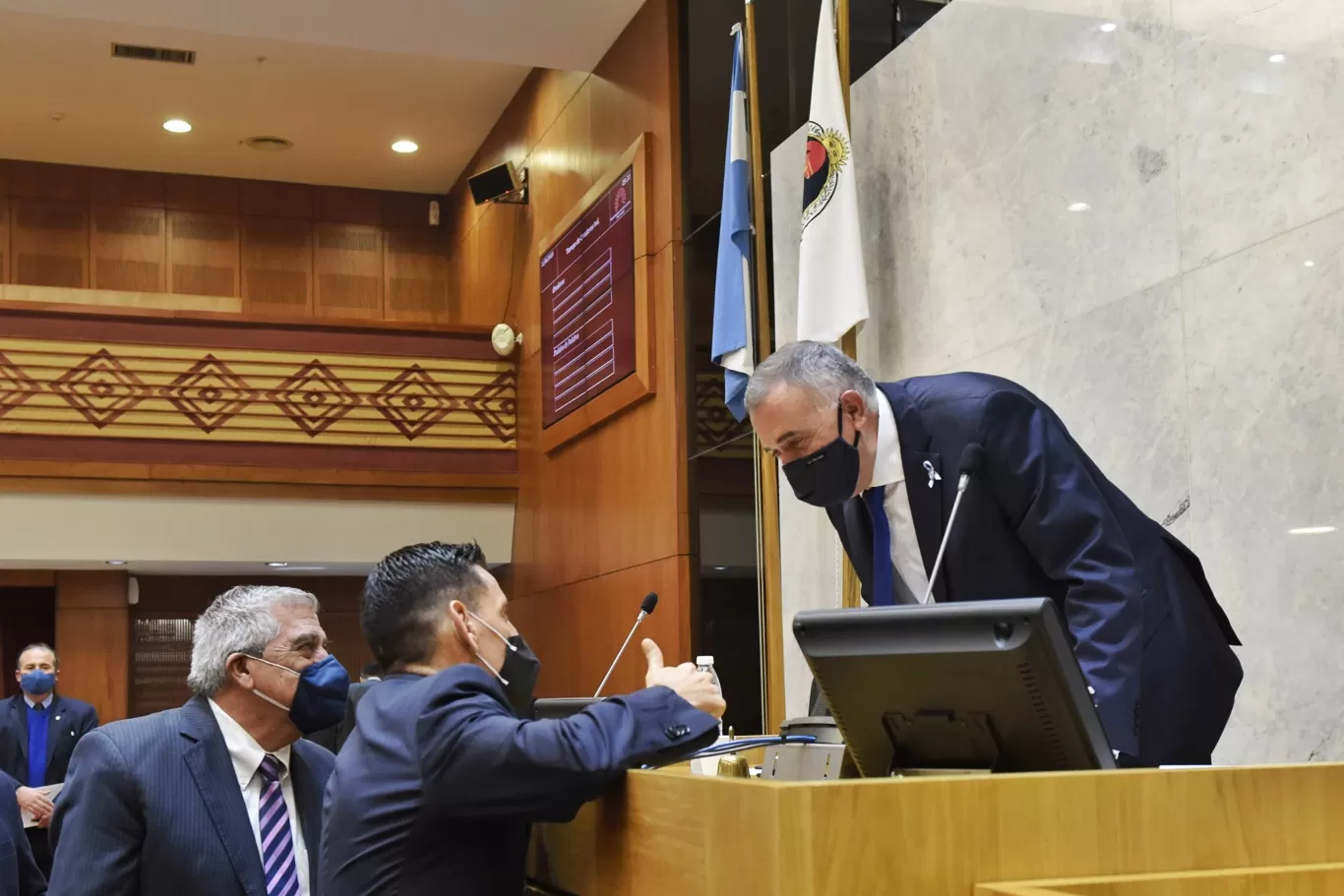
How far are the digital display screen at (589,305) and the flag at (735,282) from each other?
1.94 meters

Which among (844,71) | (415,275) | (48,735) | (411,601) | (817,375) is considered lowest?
(48,735)

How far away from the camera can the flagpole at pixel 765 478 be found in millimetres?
5785

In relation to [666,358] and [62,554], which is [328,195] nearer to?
[62,554]

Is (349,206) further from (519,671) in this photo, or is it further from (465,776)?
(465,776)

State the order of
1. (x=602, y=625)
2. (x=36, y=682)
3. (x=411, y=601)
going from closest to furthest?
(x=411, y=601), (x=602, y=625), (x=36, y=682)

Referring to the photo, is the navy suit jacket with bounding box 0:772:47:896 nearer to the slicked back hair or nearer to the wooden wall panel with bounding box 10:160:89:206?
the slicked back hair

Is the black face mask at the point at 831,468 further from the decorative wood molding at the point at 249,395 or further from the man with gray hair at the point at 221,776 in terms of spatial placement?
the decorative wood molding at the point at 249,395

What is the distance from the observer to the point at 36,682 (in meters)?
8.56

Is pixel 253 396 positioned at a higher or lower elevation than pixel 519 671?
higher

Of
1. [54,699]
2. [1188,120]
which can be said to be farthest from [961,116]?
[54,699]

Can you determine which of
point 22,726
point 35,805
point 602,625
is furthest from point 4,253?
point 602,625

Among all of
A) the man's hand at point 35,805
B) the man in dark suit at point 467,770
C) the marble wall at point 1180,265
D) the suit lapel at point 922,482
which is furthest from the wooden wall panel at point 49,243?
the man in dark suit at point 467,770

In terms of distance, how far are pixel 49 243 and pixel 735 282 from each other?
8249 millimetres

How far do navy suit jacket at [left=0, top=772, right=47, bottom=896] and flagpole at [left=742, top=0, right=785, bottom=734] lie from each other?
9.26 ft
